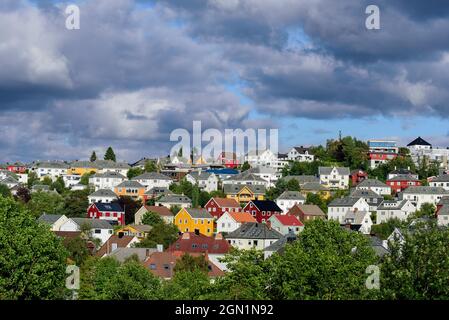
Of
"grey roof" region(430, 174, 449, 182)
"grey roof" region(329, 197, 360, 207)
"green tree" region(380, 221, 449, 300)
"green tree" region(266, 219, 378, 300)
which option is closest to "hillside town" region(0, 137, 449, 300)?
"grey roof" region(329, 197, 360, 207)

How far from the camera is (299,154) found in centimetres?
16725

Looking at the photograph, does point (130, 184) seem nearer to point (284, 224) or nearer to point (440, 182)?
point (284, 224)

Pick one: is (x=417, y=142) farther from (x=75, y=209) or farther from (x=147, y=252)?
(x=147, y=252)

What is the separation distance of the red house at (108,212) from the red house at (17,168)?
66.0m

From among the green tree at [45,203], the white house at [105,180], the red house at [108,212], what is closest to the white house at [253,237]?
the red house at [108,212]

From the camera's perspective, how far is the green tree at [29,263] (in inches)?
1592

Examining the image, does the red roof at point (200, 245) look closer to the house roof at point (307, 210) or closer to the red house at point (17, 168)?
the house roof at point (307, 210)

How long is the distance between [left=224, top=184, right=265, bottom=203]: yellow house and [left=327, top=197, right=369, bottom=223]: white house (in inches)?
601

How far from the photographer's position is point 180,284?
1789 inches

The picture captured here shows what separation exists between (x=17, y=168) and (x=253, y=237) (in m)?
95.6

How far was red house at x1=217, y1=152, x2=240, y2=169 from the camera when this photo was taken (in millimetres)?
160250

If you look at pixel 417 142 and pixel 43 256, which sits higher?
pixel 417 142
